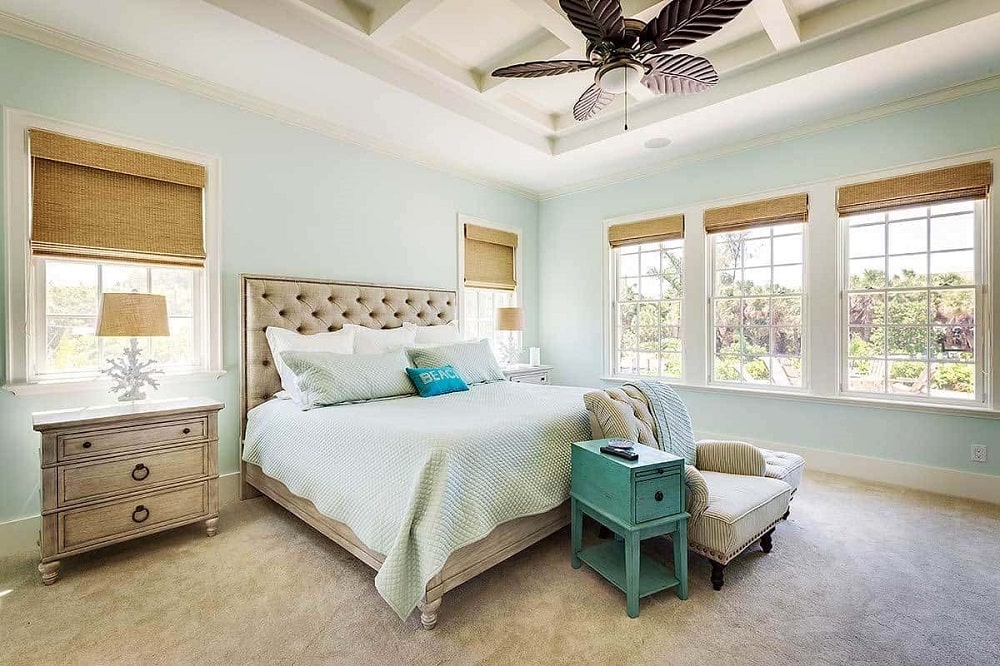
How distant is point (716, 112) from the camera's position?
3.44 metres

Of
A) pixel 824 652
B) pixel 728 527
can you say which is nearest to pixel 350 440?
pixel 728 527

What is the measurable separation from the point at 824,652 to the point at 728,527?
0.47 meters

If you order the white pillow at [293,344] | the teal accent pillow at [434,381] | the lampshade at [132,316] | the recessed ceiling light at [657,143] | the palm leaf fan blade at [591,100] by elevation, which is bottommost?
the teal accent pillow at [434,381]

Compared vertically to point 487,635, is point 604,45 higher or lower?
higher

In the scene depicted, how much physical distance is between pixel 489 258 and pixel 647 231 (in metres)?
1.59

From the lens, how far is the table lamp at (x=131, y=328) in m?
2.36

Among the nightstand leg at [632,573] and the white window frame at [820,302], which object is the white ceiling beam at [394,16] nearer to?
the nightstand leg at [632,573]

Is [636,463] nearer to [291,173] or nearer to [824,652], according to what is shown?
[824,652]

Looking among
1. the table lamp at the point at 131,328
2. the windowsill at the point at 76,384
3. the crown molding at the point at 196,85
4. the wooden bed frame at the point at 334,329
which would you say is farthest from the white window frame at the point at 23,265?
the wooden bed frame at the point at 334,329

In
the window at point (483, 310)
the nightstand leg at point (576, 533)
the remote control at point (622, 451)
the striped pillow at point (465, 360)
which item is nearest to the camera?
the remote control at point (622, 451)

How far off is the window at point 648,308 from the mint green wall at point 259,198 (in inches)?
63.7

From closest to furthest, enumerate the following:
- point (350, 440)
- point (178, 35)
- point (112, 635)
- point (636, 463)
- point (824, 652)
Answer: point (824, 652)
point (112, 635)
point (636, 463)
point (350, 440)
point (178, 35)

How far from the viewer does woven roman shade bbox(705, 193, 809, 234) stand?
12.3 feet

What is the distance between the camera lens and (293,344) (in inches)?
123
